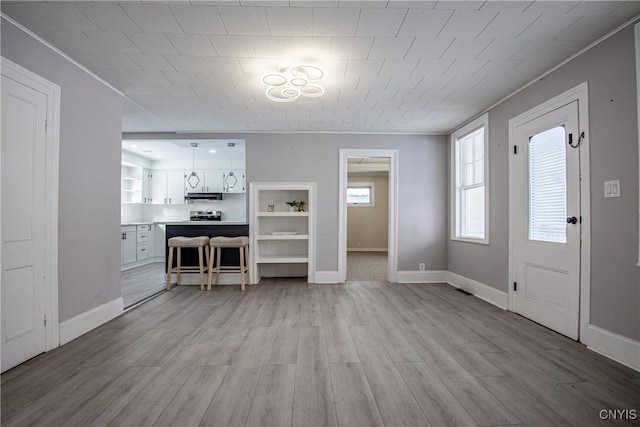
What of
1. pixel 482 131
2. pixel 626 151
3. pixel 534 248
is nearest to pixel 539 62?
pixel 626 151

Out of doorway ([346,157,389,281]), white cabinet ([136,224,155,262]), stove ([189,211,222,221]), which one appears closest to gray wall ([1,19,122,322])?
white cabinet ([136,224,155,262])

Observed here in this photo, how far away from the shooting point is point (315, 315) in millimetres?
3240

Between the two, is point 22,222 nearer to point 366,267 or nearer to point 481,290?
point 481,290

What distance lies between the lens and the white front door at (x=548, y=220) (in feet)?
8.54

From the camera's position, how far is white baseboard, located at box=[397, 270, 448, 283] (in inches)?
194

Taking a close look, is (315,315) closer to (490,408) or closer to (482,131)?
(490,408)

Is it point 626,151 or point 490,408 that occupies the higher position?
point 626,151

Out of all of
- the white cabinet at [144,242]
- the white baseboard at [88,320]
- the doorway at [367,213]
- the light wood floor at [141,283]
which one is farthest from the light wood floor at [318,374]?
the doorway at [367,213]

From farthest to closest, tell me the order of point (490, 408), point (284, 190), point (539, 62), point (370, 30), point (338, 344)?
point (284, 190) < point (539, 62) < point (338, 344) < point (370, 30) < point (490, 408)

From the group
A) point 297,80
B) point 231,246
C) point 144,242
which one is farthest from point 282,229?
point 144,242

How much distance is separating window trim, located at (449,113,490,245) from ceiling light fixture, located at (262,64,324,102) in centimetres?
239

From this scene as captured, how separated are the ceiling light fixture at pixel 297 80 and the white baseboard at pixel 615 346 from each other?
122 inches

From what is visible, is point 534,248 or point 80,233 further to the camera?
point 534,248

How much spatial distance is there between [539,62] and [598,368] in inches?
99.5
